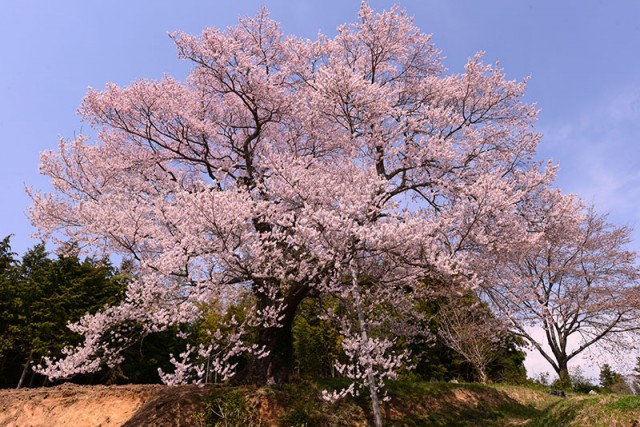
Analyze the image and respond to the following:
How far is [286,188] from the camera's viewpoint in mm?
10109

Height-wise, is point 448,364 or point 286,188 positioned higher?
point 286,188

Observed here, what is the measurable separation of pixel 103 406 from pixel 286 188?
7.43m

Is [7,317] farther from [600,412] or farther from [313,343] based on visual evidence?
[600,412]

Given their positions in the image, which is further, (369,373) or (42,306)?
(42,306)

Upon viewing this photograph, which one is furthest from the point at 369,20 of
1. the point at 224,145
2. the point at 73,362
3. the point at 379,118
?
the point at 73,362

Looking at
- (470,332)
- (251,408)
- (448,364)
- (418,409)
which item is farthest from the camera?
(448,364)

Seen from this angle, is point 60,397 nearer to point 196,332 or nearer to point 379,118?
point 379,118

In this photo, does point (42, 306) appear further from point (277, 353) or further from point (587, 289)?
point (587, 289)

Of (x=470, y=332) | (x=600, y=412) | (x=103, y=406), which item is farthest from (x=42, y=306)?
(x=600, y=412)

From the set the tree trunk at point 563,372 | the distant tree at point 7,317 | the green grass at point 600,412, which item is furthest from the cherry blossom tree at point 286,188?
the distant tree at point 7,317

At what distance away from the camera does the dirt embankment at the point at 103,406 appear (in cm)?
923

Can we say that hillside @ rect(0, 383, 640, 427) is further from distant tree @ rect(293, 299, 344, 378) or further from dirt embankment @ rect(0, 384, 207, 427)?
distant tree @ rect(293, 299, 344, 378)

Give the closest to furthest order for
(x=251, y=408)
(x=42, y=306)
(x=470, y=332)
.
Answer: (x=251, y=408), (x=470, y=332), (x=42, y=306)

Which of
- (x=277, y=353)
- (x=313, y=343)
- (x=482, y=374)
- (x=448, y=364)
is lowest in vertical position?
(x=482, y=374)
